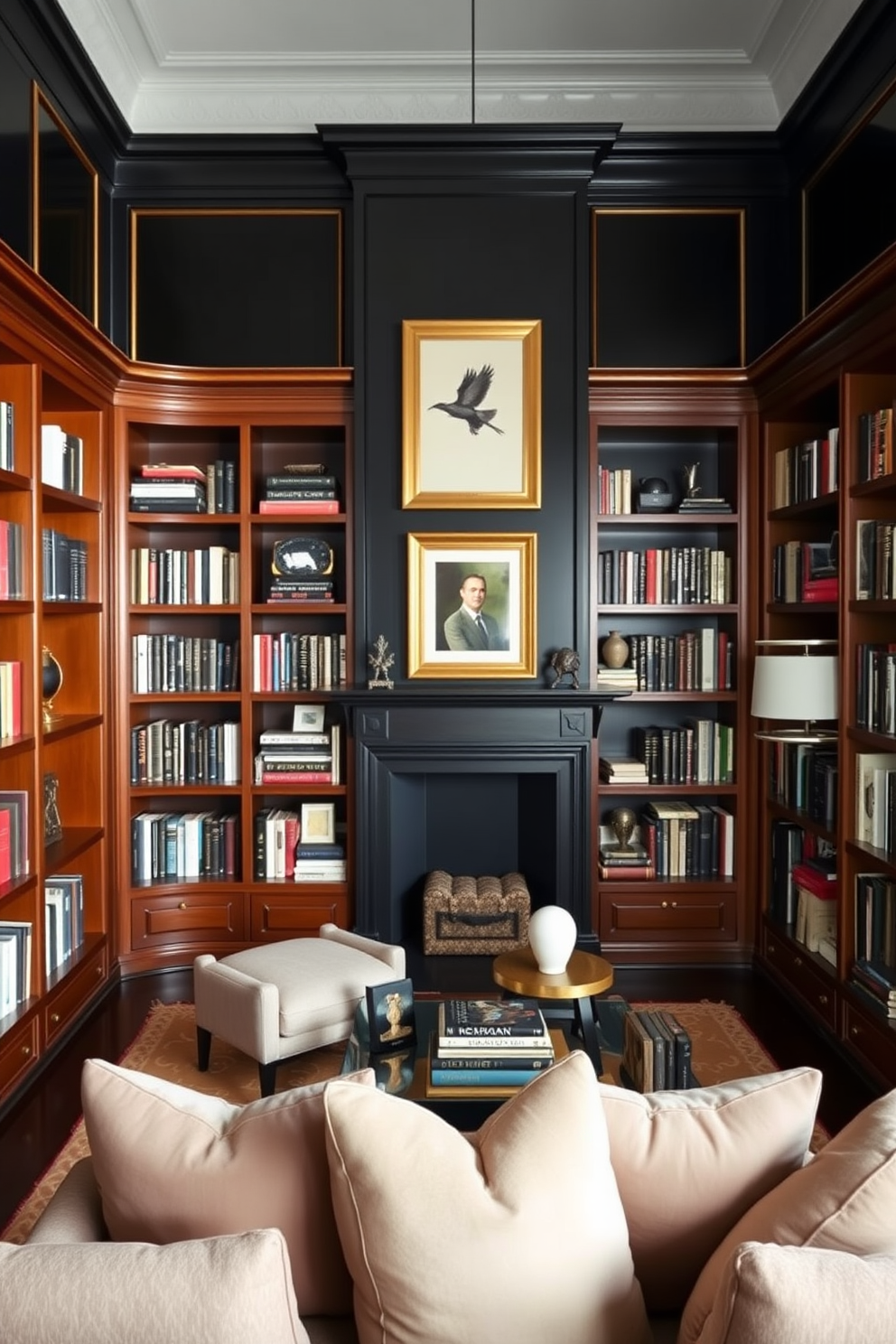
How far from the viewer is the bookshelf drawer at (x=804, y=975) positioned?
3682 mm

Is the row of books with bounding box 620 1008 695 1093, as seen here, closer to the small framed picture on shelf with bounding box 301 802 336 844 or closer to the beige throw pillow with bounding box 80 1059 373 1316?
the beige throw pillow with bounding box 80 1059 373 1316

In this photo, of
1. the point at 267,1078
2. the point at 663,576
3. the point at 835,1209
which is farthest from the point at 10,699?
the point at 835,1209

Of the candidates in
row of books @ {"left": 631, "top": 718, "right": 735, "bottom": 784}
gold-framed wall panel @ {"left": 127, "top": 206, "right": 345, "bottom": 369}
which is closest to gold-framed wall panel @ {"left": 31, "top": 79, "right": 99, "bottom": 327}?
gold-framed wall panel @ {"left": 127, "top": 206, "right": 345, "bottom": 369}

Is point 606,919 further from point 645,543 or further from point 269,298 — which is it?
point 269,298

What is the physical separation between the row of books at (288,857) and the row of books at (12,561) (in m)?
1.65

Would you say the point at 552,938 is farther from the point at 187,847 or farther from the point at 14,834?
the point at 187,847

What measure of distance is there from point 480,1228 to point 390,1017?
1546mm

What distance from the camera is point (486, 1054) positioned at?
8.20ft

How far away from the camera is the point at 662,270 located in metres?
4.62

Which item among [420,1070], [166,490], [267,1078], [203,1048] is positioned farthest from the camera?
[166,490]

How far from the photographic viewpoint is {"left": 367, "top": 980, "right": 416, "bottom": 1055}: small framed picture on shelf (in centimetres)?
276

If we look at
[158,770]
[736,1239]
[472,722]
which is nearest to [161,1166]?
[736,1239]

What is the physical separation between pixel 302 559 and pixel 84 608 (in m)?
1.00

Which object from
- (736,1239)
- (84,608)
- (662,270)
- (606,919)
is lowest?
(606,919)
